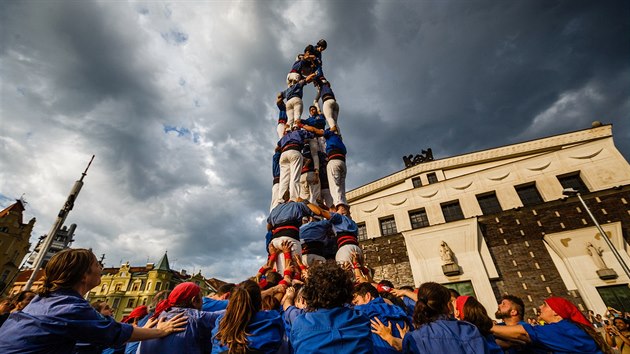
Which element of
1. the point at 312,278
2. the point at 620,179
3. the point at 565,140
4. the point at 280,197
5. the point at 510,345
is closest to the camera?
the point at 312,278

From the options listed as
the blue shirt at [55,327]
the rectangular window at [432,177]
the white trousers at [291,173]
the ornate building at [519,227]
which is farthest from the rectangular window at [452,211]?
the blue shirt at [55,327]

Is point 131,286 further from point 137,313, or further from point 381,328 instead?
point 381,328

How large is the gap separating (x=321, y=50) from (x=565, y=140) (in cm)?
2172

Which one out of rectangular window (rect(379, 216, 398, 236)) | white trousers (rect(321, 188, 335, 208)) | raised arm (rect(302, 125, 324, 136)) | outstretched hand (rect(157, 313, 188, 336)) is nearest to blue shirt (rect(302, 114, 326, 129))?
raised arm (rect(302, 125, 324, 136))

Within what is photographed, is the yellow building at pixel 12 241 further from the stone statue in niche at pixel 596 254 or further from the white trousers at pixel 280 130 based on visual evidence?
the stone statue in niche at pixel 596 254

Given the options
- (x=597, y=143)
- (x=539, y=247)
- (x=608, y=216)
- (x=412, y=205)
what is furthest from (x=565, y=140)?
(x=412, y=205)

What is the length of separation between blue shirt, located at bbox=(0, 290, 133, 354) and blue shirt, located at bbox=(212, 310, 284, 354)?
33.6 inches

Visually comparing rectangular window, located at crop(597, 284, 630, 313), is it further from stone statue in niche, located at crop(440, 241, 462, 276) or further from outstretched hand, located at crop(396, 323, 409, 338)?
outstretched hand, located at crop(396, 323, 409, 338)

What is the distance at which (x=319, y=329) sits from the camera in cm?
180

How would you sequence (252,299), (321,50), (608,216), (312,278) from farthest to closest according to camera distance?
1. (608,216)
2. (321,50)
3. (252,299)
4. (312,278)

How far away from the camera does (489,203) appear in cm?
1839

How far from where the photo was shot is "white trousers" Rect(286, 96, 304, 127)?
7.77 meters

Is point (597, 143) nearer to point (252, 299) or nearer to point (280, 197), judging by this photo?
point (280, 197)

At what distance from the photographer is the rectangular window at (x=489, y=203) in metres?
18.0
